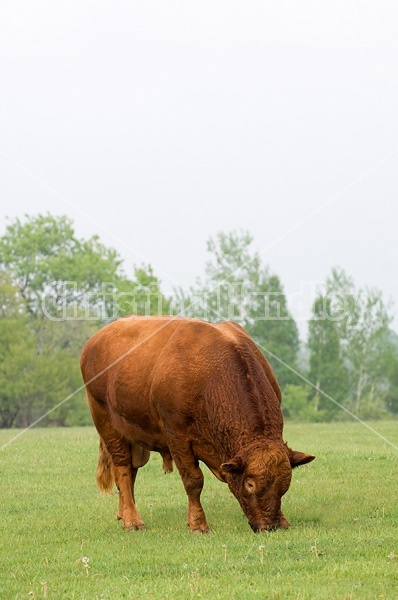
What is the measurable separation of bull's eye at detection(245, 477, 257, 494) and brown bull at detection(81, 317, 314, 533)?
0.01 meters

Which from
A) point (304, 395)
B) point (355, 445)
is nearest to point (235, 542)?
point (355, 445)

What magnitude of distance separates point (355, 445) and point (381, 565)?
12.2m

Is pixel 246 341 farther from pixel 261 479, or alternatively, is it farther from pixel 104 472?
Answer: pixel 104 472

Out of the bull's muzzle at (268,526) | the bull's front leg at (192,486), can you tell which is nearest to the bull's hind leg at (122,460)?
the bull's front leg at (192,486)

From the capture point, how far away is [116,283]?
7256cm

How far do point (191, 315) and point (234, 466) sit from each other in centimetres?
5379

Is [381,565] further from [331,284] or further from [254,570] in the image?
[331,284]

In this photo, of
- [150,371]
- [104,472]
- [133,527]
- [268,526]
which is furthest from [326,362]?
[268,526]

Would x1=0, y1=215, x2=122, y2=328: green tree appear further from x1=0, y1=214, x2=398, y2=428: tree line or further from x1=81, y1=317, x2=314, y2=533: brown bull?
x1=81, y1=317, x2=314, y2=533: brown bull

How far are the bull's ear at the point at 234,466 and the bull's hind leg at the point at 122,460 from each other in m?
1.78

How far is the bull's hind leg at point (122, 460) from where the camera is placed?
10195mm

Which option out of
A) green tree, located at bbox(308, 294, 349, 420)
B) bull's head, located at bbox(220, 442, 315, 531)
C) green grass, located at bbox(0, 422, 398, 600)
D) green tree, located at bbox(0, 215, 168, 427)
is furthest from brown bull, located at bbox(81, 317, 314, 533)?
green tree, located at bbox(308, 294, 349, 420)

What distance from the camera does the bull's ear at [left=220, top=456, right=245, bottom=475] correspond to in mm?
8672

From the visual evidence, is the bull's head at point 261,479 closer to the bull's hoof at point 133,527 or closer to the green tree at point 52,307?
the bull's hoof at point 133,527
